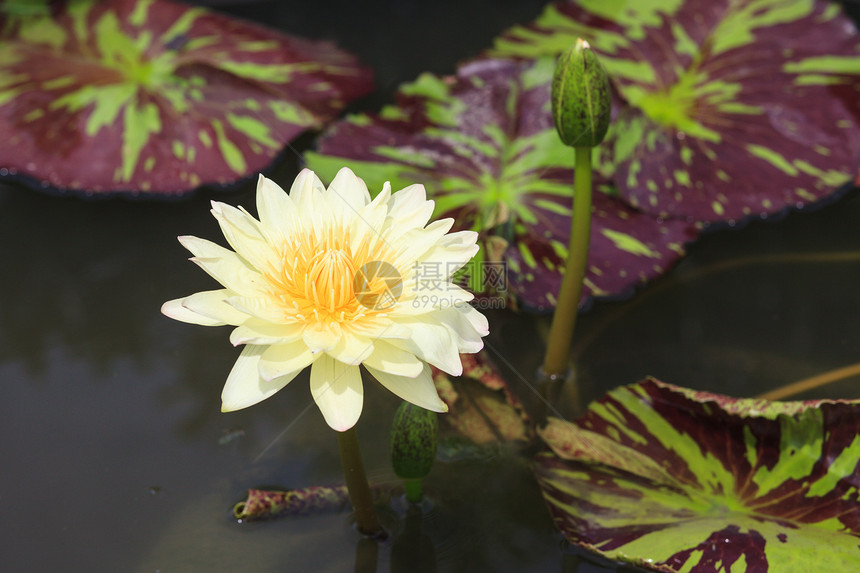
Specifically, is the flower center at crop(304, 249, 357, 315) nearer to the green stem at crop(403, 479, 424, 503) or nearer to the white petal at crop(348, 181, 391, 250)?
the white petal at crop(348, 181, 391, 250)

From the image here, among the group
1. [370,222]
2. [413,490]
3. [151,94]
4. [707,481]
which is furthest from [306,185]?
[151,94]

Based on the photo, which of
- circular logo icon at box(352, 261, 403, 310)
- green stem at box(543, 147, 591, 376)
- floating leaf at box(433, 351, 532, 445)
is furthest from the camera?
floating leaf at box(433, 351, 532, 445)

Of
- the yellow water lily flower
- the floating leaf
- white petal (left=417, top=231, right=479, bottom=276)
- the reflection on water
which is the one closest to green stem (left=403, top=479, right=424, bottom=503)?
the reflection on water

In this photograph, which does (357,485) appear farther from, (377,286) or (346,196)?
(346,196)

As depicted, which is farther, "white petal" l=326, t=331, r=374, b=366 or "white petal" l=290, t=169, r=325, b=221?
"white petal" l=290, t=169, r=325, b=221

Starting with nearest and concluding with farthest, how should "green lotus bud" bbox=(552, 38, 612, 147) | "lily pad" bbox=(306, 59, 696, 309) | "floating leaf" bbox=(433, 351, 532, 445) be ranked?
"green lotus bud" bbox=(552, 38, 612, 147), "floating leaf" bbox=(433, 351, 532, 445), "lily pad" bbox=(306, 59, 696, 309)
